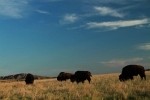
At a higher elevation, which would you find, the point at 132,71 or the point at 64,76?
the point at 64,76

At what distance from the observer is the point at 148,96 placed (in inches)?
778

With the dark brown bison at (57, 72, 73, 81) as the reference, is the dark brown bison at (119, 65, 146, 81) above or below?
below

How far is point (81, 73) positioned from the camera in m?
42.6

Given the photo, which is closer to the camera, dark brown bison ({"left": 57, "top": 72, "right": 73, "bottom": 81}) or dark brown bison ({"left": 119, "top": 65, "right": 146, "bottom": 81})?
dark brown bison ({"left": 119, "top": 65, "right": 146, "bottom": 81})

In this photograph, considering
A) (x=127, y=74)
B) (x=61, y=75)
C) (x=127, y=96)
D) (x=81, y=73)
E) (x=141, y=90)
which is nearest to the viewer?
(x=127, y=96)

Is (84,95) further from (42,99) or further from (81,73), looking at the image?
(81,73)

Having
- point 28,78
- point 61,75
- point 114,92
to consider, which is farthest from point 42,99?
point 61,75

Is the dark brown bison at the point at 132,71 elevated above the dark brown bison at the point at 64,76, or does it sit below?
below

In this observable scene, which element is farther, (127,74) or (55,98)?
(127,74)

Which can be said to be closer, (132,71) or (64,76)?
(132,71)

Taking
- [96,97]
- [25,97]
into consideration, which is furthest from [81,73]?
[96,97]

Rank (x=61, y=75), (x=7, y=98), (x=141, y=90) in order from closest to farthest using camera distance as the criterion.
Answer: (x=141, y=90) < (x=7, y=98) < (x=61, y=75)

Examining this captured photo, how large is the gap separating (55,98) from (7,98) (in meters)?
3.77

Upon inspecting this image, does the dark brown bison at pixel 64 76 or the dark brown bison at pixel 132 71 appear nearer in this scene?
the dark brown bison at pixel 132 71
